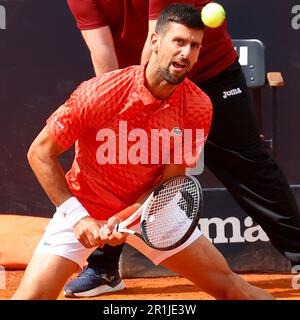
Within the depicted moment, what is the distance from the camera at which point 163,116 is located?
12.2ft

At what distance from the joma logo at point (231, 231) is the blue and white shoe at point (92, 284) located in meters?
0.61

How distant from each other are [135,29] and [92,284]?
4.25 feet

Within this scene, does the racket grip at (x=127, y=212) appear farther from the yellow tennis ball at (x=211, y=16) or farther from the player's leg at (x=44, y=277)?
the yellow tennis ball at (x=211, y=16)

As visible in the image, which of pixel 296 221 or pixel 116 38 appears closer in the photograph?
pixel 116 38

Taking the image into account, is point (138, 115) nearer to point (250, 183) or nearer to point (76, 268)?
point (76, 268)

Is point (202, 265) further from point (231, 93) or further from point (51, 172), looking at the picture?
point (231, 93)

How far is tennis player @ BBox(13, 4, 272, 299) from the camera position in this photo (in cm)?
358

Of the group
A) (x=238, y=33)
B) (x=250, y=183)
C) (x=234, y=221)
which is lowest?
(x=234, y=221)

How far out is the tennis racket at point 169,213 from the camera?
3.53 meters

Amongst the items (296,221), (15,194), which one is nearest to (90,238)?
(296,221)

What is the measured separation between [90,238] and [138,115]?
0.51 meters

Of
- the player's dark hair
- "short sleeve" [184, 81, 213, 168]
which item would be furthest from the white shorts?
the player's dark hair

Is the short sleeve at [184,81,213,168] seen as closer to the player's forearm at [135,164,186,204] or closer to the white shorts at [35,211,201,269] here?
the player's forearm at [135,164,186,204]

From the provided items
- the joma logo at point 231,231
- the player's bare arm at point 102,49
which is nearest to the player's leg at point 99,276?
the joma logo at point 231,231
